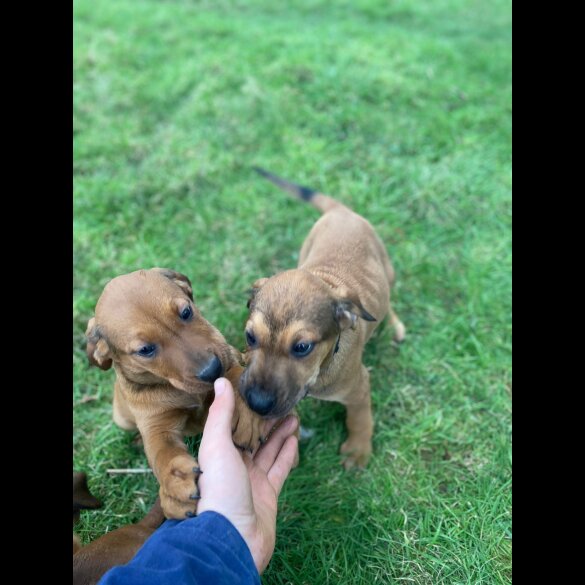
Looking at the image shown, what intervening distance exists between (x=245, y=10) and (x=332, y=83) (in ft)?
13.2

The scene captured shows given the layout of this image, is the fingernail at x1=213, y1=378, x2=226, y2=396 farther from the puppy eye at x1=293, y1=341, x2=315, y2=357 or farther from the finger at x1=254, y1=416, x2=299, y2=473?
the finger at x1=254, y1=416, x2=299, y2=473

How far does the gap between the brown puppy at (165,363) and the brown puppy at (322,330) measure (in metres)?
0.31

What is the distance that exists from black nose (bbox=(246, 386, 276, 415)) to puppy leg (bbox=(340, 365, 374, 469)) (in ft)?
3.85

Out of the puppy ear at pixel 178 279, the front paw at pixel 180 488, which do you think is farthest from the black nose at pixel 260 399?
the puppy ear at pixel 178 279

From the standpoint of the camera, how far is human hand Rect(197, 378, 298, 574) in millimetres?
3061

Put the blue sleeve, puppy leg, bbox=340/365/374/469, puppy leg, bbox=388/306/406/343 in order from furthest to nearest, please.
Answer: puppy leg, bbox=388/306/406/343, puppy leg, bbox=340/365/374/469, the blue sleeve

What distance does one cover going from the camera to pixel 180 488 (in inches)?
122

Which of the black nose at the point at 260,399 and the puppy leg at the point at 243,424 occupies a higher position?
the black nose at the point at 260,399

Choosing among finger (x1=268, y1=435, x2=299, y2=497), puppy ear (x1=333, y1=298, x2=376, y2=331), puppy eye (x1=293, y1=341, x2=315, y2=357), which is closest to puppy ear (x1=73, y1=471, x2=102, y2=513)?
finger (x1=268, y1=435, x2=299, y2=497)

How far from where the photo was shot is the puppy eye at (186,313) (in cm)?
353

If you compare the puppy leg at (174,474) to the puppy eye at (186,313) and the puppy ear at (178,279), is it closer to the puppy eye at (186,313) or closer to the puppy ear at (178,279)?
the puppy eye at (186,313)

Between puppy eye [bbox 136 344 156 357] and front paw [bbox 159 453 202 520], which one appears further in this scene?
puppy eye [bbox 136 344 156 357]
